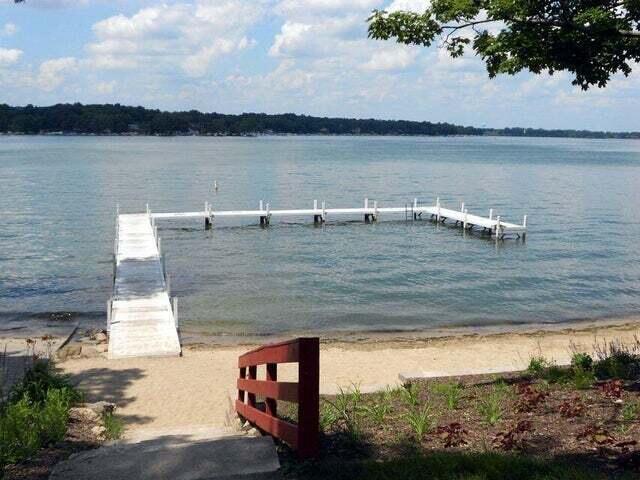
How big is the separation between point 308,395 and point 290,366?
36.4 feet

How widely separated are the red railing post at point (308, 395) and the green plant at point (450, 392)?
8.90 feet

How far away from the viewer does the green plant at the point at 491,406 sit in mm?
6883

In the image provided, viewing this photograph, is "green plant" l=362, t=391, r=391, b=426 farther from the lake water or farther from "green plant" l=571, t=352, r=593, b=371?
the lake water

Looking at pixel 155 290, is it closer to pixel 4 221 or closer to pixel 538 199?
pixel 4 221

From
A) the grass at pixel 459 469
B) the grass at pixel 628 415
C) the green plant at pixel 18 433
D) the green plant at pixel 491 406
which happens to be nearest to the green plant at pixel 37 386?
the green plant at pixel 18 433

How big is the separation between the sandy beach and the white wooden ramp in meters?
0.57

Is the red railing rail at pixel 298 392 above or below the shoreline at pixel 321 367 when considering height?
above

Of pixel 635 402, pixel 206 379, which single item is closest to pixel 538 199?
pixel 206 379

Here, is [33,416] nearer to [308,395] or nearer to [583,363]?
[308,395]

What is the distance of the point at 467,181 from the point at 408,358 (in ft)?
231

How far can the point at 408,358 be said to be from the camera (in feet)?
57.7

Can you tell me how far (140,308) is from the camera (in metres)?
20.8

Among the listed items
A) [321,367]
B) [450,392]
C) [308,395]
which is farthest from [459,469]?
[321,367]

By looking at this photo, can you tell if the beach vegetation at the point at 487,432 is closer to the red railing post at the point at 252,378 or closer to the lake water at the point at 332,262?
the red railing post at the point at 252,378
